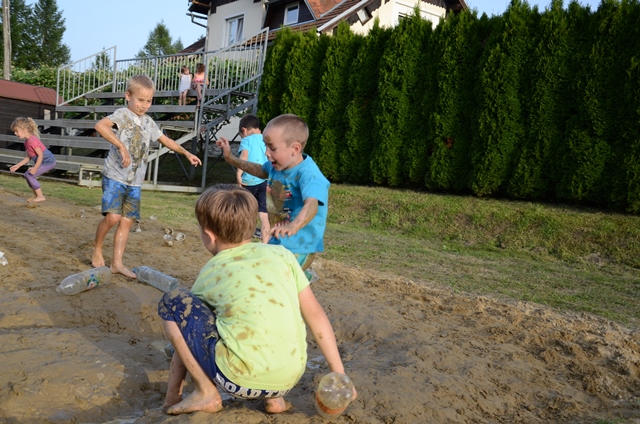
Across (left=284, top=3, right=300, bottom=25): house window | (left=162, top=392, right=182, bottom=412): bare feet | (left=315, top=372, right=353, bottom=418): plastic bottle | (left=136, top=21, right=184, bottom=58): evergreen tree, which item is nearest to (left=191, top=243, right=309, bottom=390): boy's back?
(left=315, top=372, right=353, bottom=418): plastic bottle

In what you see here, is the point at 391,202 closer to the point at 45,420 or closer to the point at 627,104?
the point at 627,104

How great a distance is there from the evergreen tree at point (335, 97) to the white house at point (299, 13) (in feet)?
22.9

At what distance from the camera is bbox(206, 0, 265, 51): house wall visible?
91.8 ft

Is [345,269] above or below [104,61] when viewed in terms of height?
below

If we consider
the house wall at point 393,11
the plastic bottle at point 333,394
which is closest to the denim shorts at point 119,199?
the plastic bottle at point 333,394

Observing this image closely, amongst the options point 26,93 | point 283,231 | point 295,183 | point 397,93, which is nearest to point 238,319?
point 283,231

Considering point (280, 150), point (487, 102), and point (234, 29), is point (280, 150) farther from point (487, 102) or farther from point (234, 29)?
point (234, 29)

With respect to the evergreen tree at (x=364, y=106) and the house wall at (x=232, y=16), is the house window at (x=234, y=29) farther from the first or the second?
the evergreen tree at (x=364, y=106)

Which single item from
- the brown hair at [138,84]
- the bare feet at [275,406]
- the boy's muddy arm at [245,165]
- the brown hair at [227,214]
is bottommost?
the bare feet at [275,406]

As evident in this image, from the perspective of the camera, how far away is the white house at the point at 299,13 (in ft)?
80.0

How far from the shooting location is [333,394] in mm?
2779

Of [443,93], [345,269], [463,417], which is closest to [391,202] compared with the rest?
[443,93]

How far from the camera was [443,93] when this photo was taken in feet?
42.2

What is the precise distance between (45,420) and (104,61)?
20.0m
